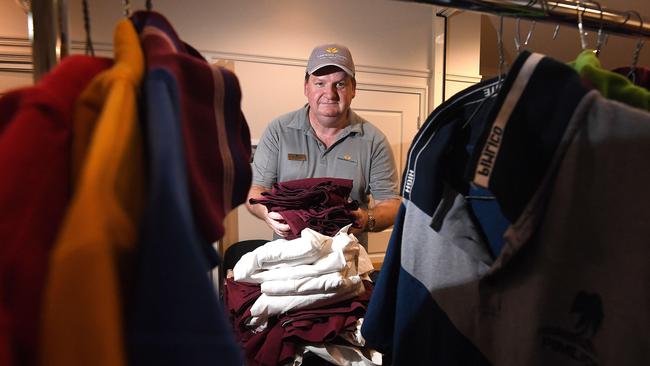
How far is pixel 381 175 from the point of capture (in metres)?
1.11

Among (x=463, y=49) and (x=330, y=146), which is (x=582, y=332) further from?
(x=463, y=49)

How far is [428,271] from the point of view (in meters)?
0.54

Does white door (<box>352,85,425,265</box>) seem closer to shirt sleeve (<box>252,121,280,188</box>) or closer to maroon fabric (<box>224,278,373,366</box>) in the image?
shirt sleeve (<box>252,121,280,188</box>)

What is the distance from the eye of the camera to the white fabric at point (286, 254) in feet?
2.21

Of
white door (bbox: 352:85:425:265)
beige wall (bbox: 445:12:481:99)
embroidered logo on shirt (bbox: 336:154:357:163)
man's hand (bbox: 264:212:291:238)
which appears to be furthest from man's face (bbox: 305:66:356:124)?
beige wall (bbox: 445:12:481:99)

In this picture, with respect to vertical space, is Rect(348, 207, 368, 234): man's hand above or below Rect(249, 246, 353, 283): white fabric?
above

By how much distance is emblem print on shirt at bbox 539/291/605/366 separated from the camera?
14.8 inches

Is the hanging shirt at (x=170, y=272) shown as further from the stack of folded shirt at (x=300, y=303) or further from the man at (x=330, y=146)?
the man at (x=330, y=146)

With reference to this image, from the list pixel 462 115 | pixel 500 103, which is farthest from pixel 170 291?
pixel 462 115

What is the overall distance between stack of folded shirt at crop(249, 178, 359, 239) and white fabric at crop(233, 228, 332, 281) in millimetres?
82

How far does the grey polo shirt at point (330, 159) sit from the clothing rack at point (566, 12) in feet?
1.99

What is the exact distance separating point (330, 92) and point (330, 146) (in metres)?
0.19

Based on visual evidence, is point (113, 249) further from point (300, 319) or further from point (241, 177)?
point (300, 319)

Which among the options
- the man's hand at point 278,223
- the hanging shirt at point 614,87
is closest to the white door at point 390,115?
the man's hand at point 278,223
